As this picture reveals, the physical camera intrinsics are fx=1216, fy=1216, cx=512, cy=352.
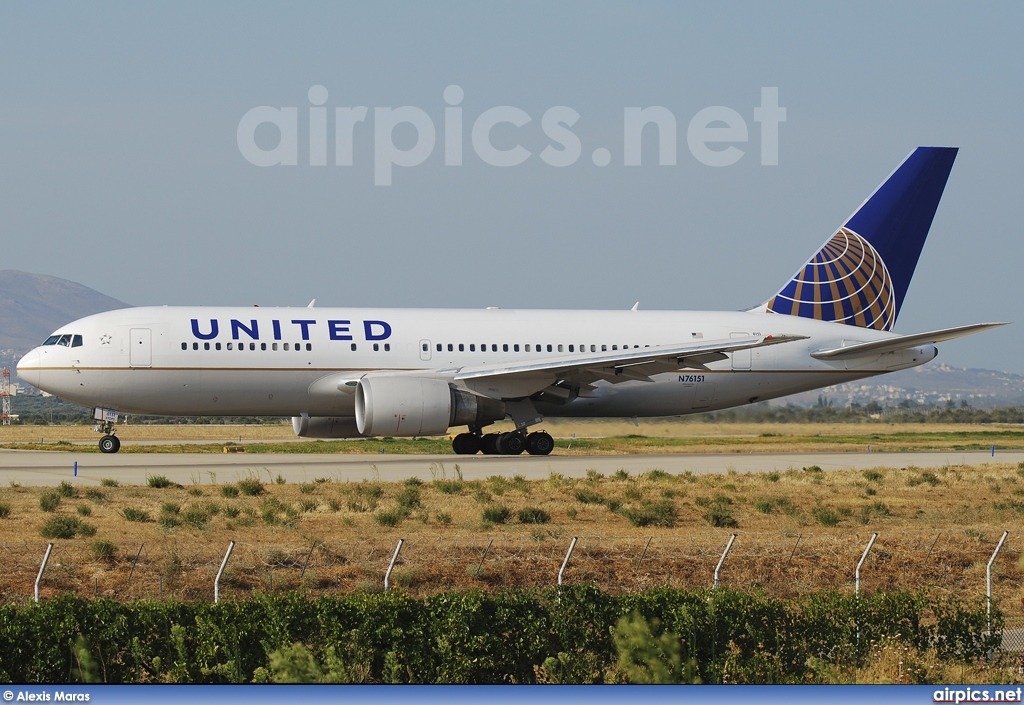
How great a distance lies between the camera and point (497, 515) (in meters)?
20.5

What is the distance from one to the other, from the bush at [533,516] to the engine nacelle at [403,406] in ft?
33.2

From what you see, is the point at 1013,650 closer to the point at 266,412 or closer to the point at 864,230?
the point at 266,412

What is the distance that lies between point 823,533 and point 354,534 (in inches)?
299

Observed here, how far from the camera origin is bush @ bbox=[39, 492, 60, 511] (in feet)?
67.1

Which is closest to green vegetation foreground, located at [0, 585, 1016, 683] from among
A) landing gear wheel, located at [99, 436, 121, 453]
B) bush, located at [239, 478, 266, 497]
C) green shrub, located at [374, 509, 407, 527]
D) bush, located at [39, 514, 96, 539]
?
bush, located at [39, 514, 96, 539]

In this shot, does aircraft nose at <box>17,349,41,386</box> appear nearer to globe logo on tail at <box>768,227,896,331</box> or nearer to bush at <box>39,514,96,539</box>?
bush at <box>39,514,96,539</box>

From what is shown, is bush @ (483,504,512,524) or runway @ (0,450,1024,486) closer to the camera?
bush @ (483,504,512,524)

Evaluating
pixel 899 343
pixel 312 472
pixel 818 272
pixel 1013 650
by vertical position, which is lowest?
pixel 1013 650

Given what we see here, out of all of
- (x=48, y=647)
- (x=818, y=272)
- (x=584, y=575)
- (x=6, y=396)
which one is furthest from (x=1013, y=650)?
(x=6, y=396)

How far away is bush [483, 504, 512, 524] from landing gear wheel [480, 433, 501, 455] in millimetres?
14354

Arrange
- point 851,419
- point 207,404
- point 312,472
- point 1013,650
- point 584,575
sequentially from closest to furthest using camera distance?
point 1013,650 < point 584,575 < point 312,472 < point 207,404 < point 851,419

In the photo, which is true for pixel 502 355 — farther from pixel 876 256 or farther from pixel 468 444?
pixel 876 256

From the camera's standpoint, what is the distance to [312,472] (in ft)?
95.2

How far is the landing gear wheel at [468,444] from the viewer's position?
35753 mm
